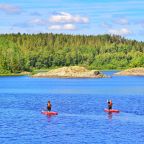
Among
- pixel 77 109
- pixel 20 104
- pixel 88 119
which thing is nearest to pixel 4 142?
pixel 88 119

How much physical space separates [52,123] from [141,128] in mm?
13342

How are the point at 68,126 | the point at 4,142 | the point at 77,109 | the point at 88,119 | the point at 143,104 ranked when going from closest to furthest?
the point at 4,142 < the point at 68,126 < the point at 88,119 < the point at 77,109 < the point at 143,104

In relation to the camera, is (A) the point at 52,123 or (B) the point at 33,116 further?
(B) the point at 33,116

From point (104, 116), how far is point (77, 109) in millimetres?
13382

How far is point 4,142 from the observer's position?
198 ft

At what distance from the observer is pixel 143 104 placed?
108 m

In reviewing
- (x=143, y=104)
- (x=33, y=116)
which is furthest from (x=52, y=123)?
(x=143, y=104)

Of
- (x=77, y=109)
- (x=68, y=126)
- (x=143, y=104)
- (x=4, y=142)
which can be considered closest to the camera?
(x=4, y=142)

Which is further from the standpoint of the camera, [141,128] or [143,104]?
[143,104]

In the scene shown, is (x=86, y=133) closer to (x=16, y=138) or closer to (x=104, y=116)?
(x=16, y=138)

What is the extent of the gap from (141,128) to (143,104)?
3843 cm

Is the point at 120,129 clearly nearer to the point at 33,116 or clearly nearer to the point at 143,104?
the point at 33,116

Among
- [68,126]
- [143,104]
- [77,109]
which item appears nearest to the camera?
[68,126]

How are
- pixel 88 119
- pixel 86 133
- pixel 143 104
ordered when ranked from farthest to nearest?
pixel 143 104 → pixel 88 119 → pixel 86 133
